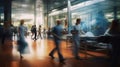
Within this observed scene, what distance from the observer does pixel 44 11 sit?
1883 centimetres

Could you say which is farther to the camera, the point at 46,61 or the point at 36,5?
the point at 36,5

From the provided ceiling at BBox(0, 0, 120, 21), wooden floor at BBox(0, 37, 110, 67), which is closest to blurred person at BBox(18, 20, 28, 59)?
wooden floor at BBox(0, 37, 110, 67)

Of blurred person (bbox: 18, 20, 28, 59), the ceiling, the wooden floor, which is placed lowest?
the wooden floor

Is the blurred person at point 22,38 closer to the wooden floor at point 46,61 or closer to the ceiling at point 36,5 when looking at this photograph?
the wooden floor at point 46,61

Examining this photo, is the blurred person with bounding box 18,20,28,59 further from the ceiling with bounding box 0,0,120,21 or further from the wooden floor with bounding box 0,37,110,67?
the ceiling with bounding box 0,0,120,21

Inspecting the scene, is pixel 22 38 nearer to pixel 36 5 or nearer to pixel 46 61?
pixel 46 61

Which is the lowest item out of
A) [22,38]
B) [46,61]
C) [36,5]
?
[46,61]

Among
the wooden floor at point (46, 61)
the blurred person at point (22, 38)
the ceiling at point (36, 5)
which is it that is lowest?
the wooden floor at point (46, 61)

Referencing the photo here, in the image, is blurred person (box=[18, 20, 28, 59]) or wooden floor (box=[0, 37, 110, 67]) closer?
wooden floor (box=[0, 37, 110, 67])

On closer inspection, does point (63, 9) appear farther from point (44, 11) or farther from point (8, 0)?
point (8, 0)

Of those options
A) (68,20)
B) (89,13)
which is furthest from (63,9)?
(89,13)

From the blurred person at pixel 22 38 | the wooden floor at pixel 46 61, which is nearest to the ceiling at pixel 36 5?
the wooden floor at pixel 46 61

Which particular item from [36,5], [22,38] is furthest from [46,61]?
[36,5]

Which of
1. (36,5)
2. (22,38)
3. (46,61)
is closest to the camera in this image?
(46,61)
